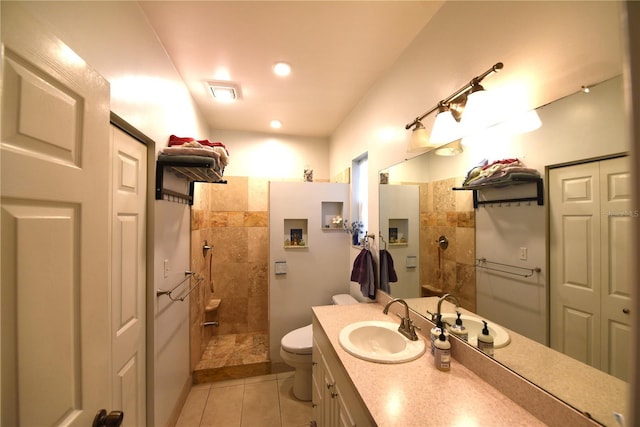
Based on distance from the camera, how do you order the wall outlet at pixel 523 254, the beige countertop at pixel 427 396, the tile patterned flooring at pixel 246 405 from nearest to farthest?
the beige countertop at pixel 427 396 → the wall outlet at pixel 523 254 → the tile patterned flooring at pixel 246 405

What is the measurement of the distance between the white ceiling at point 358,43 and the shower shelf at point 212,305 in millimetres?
2165

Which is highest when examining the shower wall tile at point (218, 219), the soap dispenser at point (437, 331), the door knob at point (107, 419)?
the shower wall tile at point (218, 219)

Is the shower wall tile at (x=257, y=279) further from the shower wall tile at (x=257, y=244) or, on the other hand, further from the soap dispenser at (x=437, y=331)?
the soap dispenser at (x=437, y=331)

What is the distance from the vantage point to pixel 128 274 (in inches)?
48.9

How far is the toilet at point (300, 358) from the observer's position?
196 centimetres

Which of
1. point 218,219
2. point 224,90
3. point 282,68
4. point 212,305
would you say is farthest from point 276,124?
point 212,305

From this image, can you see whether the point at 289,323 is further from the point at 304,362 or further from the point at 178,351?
the point at 178,351

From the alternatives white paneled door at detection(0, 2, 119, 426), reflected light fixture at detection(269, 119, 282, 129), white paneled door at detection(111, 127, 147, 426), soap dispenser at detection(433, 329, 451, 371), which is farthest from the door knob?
reflected light fixture at detection(269, 119, 282, 129)

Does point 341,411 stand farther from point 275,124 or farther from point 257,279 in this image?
point 275,124

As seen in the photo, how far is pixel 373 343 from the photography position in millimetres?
1427

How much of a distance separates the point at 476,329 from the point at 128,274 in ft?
5.69

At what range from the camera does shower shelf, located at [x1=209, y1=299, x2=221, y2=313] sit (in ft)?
8.78

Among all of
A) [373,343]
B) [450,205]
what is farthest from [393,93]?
[373,343]

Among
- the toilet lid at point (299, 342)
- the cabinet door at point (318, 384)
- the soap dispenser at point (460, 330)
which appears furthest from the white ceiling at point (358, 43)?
the toilet lid at point (299, 342)
